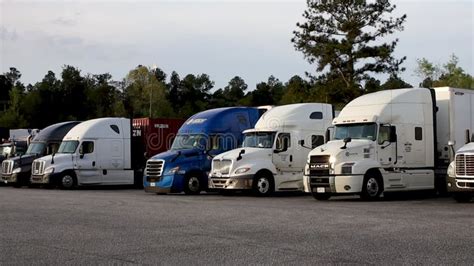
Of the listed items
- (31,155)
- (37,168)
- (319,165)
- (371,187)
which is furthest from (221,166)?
(31,155)

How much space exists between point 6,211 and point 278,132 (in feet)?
35.2

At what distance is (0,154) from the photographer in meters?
40.2

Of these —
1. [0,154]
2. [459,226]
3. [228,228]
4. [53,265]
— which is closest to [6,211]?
[228,228]

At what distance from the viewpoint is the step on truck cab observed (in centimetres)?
3434

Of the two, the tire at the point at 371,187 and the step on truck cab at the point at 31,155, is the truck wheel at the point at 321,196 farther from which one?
the step on truck cab at the point at 31,155

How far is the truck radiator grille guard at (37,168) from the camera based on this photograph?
3164cm

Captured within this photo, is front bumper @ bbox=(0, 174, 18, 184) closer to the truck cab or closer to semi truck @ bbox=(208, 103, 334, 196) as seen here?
semi truck @ bbox=(208, 103, 334, 196)

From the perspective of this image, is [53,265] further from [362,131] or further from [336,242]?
[362,131]

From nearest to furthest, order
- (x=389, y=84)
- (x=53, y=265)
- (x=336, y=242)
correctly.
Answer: (x=53, y=265) < (x=336, y=242) < (x=389, y=84)

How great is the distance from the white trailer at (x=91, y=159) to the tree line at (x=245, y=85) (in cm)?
2222

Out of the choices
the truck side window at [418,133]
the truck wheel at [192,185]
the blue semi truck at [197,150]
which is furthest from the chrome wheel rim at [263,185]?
the truck side window at [418,133]

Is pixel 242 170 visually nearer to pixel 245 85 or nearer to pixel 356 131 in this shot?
pixel 356 131

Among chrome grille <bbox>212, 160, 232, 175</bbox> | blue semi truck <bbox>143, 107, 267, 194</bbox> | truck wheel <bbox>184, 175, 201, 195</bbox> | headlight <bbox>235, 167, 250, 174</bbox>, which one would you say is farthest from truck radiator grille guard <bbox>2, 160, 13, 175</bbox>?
headlight <bbox>235, 167, 250, 174</bbox>

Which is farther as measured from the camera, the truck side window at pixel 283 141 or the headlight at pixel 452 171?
the truck side window at pixel 283 141
